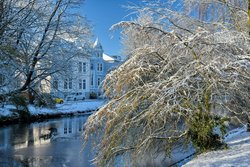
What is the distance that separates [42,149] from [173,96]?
21.9 ft

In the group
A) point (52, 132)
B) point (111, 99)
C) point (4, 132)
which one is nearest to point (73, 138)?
point (52, 132)

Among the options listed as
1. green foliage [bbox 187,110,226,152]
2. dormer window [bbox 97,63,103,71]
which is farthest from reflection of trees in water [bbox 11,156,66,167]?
dormer window [bbox 97,63,103,71]

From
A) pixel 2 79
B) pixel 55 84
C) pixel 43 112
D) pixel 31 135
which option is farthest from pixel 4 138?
pixel 43 112

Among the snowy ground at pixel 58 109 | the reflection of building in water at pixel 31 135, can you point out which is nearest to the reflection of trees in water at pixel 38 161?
the reflection of building in water at pixel 31 135

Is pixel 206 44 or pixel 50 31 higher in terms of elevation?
pixel 50 31

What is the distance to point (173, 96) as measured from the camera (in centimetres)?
641

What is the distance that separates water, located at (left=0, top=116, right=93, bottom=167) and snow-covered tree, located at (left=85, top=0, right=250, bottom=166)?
160 cm

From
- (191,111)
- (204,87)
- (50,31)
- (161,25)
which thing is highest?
(50,31)

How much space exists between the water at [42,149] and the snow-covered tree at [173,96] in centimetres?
160

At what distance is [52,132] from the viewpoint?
15680mm

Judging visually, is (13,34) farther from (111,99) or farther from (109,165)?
(109,165)

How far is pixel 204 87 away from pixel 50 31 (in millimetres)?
9233

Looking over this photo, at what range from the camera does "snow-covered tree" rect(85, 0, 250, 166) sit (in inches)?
246

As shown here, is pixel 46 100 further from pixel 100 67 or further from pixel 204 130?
pixel 100 67
